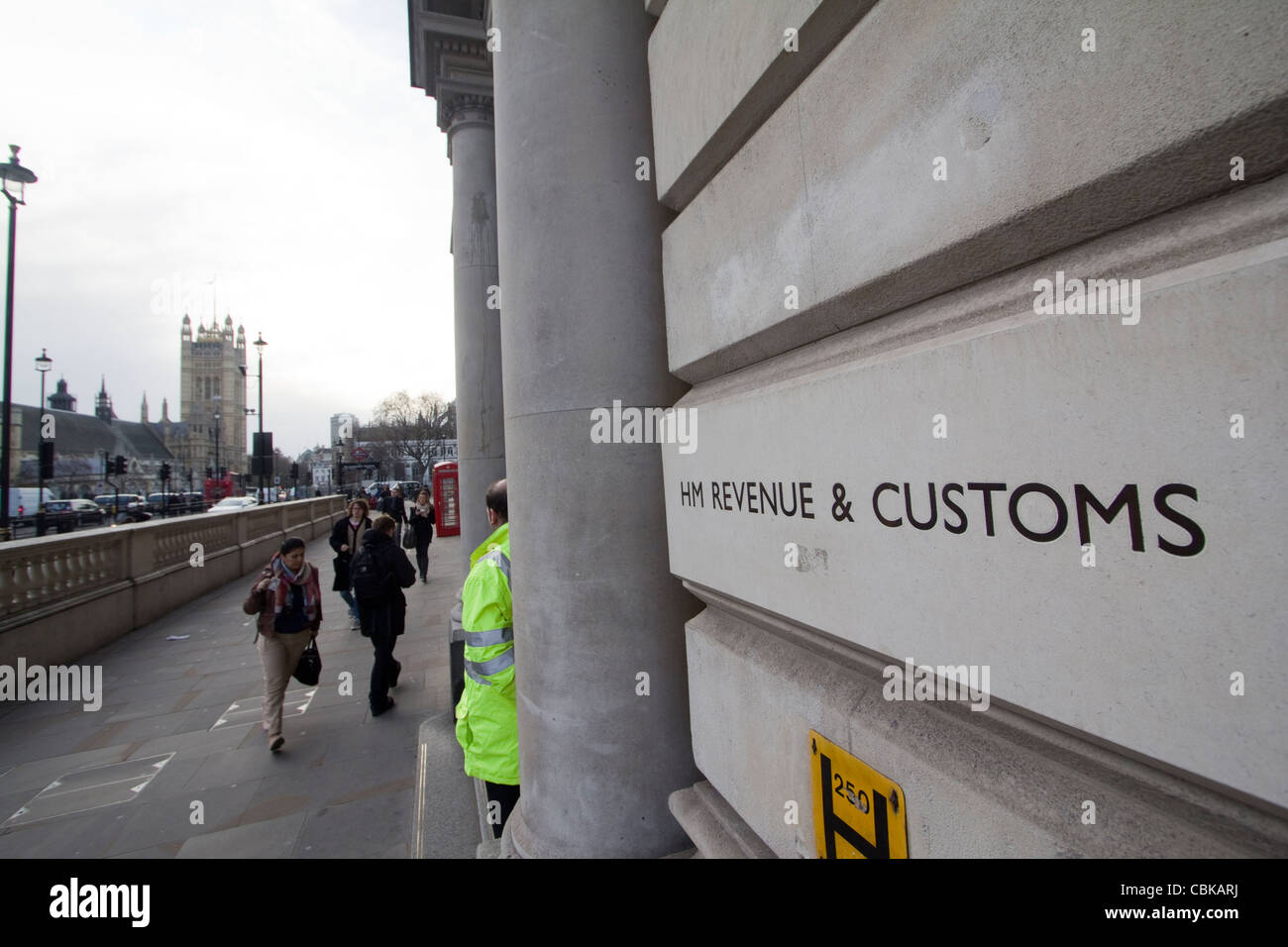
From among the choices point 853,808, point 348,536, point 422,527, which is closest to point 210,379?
point 422,527

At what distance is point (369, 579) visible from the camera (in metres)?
6.43

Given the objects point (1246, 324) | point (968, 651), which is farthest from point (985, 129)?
point (968, 651)

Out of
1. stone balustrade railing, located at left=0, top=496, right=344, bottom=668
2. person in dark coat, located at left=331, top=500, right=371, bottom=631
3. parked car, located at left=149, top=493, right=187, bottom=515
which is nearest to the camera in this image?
stone balustrade railing, located at left=0, top=496, right=344, bottom=668

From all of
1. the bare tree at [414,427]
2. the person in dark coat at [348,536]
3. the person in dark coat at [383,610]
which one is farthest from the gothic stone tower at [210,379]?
the person in dark coat at [383,610]

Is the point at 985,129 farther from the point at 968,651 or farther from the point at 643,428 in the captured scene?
the point at 643,428

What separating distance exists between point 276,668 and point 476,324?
456 centimetres

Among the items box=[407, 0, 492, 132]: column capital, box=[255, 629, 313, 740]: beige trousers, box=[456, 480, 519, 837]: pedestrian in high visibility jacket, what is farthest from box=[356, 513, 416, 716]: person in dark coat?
box=[407, 0, 492, 132]: column capital

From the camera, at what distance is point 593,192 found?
2615 mm

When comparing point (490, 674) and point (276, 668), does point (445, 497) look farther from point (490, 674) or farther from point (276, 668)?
point (490, 674)

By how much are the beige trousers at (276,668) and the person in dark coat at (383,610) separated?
64 centimetres

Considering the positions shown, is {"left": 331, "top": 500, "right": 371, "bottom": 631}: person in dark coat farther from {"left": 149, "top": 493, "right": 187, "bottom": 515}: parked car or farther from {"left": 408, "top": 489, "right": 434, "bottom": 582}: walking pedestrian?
{"left": 149, "top": 493, "right": 187, "bottom": 515}: parked car

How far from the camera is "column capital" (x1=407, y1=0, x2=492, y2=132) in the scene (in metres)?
7.43

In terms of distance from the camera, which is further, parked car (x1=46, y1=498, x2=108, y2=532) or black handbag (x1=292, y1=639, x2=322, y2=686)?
parked car (x1=46, y1=498, x2=108, y2=532)

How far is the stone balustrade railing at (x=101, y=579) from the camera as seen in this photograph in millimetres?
7422
